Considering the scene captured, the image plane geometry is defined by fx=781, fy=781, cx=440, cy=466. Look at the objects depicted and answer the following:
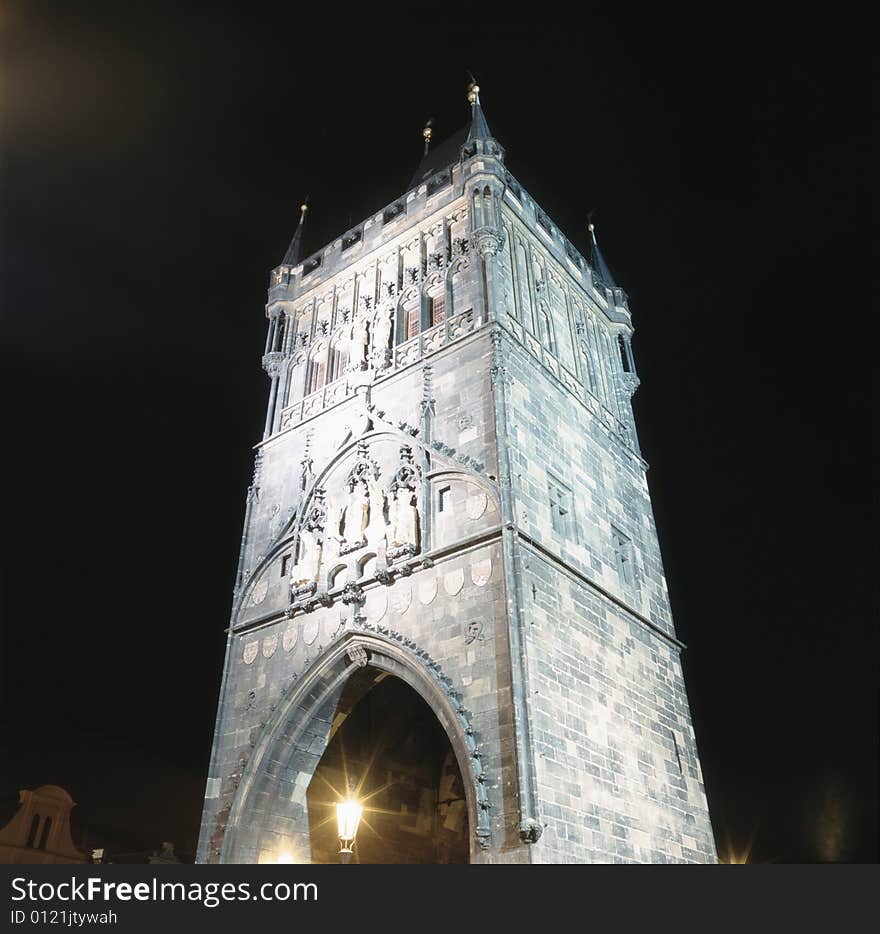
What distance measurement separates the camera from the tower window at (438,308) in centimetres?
1831

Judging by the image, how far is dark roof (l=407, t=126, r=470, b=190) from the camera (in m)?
24.3

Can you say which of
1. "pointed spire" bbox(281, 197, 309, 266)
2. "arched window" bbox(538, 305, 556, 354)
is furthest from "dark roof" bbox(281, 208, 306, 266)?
"arched window" bbox(538, 305, 556, 354)

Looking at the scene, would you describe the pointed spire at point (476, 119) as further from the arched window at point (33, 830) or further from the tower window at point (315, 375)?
the arched window at point (33, 830)

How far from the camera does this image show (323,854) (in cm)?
1473

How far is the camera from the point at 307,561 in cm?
1614

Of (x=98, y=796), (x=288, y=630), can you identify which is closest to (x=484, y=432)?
(x=288, y=630)

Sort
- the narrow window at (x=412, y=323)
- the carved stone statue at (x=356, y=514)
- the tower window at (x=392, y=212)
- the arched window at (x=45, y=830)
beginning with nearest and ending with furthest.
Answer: the carved stone statue at (x=356, y=514)
the narrow window at (x=412, y=323)
the tower window at (x=392, y=212)
the arched window at (x=45, y=830)

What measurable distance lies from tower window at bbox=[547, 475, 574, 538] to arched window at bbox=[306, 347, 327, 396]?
7.19m

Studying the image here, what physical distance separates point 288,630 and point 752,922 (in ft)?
34.7

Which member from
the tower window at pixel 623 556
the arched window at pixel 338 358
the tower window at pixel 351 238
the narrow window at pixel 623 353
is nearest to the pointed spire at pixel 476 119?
the tower window at pixel 351 238

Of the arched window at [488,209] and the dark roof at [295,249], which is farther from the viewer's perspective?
the dark roof at [295,249]

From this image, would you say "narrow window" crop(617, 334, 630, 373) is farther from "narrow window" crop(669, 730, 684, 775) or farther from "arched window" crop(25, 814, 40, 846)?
"arched window" crop(25, 814, 40, 846)

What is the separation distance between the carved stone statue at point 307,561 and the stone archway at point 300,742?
187cm

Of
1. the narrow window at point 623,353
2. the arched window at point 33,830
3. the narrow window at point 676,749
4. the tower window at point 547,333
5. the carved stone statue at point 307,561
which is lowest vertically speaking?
the narrow window at point 676,749
